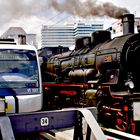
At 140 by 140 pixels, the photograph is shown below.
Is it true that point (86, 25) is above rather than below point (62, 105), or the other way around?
above

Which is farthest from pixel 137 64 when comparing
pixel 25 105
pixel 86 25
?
pixel 86 25

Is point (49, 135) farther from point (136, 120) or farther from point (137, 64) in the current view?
point (137, 64)

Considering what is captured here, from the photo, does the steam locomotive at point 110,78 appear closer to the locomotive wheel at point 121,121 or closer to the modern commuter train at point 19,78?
the locomotive wheel at point 121,121

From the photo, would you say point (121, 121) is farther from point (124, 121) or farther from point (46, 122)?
point (46, 122)

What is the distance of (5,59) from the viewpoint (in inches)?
332

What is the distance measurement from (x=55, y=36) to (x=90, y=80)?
115168mm

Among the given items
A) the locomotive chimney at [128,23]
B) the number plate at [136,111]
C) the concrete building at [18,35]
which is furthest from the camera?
the concrete building at [18,35]

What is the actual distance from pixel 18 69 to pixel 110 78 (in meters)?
3.36

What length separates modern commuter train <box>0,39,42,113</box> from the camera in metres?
7.91

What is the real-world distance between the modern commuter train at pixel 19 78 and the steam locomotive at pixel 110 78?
2.60 metres

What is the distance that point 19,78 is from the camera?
8336 mm

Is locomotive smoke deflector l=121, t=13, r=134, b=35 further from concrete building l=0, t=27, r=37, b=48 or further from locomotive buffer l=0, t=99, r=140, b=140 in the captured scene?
locomotive buffer l=0, t=99, r=140, b=140

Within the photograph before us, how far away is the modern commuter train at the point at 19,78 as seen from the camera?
26.0 ft

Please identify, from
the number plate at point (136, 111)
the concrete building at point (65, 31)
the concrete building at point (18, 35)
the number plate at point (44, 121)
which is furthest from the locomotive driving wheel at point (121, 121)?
the concrete building at point (65, 31)
